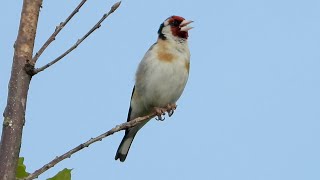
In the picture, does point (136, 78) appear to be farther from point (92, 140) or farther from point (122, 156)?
point (92, 140)

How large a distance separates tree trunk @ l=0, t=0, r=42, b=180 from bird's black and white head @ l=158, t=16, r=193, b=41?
402 centimetres

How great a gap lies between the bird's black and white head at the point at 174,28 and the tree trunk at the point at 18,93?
402cm

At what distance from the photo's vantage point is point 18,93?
2260 mm

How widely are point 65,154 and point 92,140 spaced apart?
16 cm

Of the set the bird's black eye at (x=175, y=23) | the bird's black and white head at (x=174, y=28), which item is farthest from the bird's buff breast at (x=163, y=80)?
the bird's black eye at (x=175, y=23)

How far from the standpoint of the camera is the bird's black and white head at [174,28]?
6.44 metres

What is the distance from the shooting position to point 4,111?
7.52 feet

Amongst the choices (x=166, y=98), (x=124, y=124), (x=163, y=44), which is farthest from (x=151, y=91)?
(x=124, y=124)

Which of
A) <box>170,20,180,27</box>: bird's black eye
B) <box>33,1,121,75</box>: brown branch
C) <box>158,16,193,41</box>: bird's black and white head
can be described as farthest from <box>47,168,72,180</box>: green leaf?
<box>170,20,180,27</box>: bird's black eye

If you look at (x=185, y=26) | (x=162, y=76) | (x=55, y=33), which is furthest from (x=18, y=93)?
(x=185, y=26)

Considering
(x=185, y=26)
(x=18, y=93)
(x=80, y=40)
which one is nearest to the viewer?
(x=18, y=93)

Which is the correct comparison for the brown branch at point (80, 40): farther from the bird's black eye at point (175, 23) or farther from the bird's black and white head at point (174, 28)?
the bird's black eye at point (175, 23)

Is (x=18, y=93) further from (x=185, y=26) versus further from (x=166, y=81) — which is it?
(x=185, y=26)

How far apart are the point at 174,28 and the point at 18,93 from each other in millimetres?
4419
